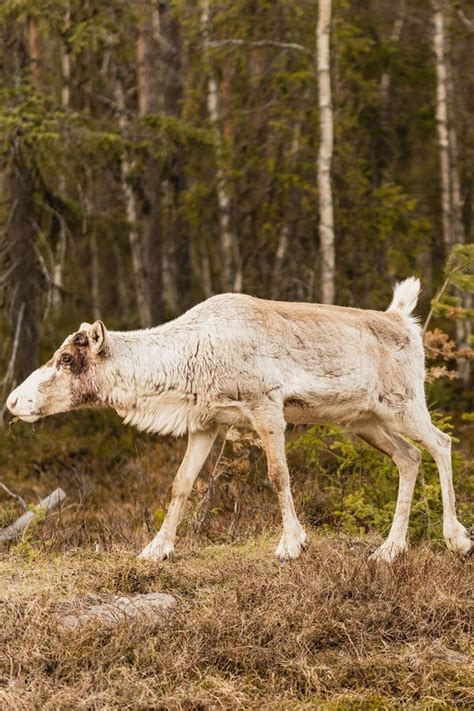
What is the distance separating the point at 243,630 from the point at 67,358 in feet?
8.81

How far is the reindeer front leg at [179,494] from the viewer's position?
756 centimetres

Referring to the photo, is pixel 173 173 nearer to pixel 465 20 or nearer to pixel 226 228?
pixel 226 228

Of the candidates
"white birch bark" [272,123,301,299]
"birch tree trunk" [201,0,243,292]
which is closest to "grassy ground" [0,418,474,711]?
"white birch bark" [272,123,301,299]

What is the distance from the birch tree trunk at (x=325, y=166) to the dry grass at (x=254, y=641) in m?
8.25

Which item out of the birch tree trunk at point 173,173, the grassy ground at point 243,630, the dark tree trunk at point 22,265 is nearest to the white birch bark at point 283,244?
the birch tree trunk at point 173,173

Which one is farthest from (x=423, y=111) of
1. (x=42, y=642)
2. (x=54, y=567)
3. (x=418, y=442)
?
(x=42, y=642)

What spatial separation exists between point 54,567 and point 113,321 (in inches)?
574

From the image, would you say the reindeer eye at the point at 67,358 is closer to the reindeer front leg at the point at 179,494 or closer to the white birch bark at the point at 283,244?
the reindeer front leg at the point at 179,494

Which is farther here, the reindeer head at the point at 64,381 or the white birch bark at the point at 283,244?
the white birch bark at the point at 283,244

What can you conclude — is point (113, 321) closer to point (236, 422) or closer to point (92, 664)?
point (236, 422)

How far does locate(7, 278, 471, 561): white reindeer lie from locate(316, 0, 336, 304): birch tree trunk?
22.6ft

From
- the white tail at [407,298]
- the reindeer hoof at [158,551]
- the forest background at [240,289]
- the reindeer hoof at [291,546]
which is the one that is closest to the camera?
→ the forest background at [240,289]

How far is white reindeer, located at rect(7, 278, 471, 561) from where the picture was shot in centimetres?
755

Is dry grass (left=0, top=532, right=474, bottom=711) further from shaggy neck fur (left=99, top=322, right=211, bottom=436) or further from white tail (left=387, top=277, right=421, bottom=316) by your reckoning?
white tail (left=387, top=277, right=421, bottom=316)
